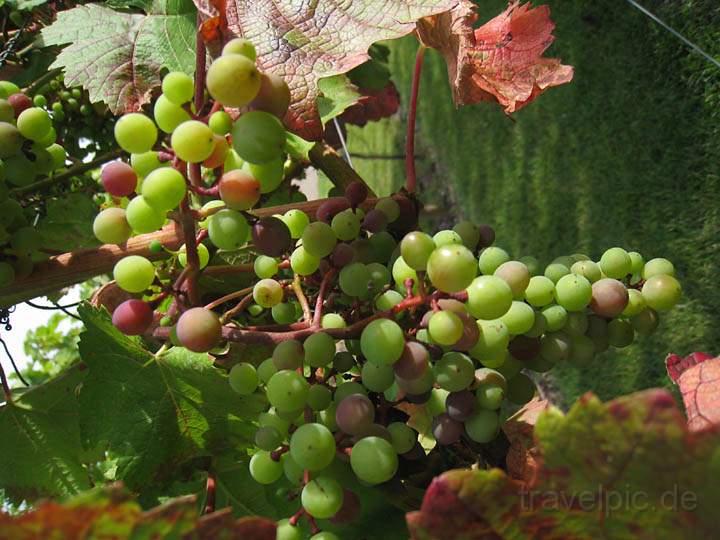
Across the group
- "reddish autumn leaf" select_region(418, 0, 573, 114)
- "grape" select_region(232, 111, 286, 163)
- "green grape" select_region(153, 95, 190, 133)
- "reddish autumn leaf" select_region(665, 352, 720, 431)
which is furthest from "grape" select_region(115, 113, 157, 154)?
"reddish autumn leaf" select_region(665, 352, 720, 431)

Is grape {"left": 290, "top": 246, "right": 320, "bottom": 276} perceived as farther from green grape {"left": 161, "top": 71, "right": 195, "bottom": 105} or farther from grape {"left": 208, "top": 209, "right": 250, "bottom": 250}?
green grape {"left": 161, "top": 71, "right": 195, "bottom": 105}

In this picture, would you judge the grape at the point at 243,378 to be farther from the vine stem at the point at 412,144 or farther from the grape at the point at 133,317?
the vine stem at the point at 412,144

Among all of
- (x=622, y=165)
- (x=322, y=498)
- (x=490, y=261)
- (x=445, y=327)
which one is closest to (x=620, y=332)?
(x=490, y=261)

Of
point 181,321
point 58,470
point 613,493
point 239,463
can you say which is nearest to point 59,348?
point 58,470

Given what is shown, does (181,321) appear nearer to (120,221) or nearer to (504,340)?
(120,221)

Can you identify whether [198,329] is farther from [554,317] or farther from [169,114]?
[554,317]

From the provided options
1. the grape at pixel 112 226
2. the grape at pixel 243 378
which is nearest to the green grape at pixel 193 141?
the grape at pixel 112 226
